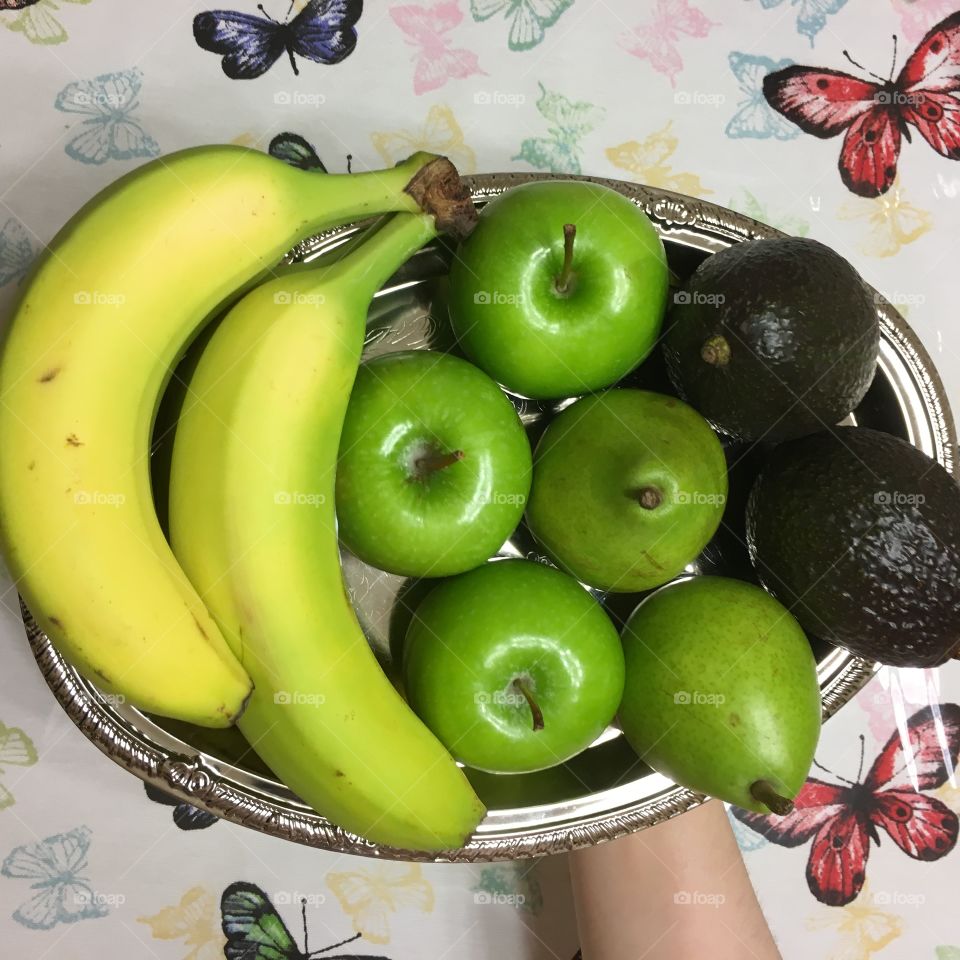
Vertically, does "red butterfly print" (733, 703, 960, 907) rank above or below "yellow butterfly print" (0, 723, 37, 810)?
below

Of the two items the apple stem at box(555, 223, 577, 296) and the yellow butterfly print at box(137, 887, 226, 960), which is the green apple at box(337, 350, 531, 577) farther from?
the yellow butterfly print at box(137, 887, 226, 960)

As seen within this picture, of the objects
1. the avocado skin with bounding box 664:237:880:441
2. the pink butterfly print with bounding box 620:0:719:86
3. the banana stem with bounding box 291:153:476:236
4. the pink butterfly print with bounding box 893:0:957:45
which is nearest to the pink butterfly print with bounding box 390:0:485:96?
the pink butterfly print with bounding box 620:0:719:86

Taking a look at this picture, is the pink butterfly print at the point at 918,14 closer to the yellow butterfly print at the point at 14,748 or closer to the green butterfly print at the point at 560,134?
the green butterfly print at the point at 560,134

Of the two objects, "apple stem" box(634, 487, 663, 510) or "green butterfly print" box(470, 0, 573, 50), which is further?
"green butterfly print" box(470, 0, 573, 50)

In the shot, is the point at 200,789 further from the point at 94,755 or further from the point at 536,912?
the point at 536,912

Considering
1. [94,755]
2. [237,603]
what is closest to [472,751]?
[237,603]

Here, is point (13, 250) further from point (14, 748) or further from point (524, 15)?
point (524, 15)

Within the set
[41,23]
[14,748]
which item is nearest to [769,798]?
[14,748]
